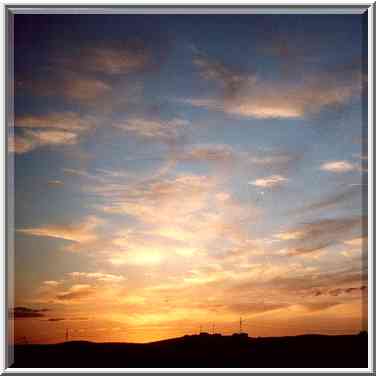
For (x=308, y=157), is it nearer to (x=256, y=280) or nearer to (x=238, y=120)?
(x=238, y=120)

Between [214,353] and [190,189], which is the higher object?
[190,189]

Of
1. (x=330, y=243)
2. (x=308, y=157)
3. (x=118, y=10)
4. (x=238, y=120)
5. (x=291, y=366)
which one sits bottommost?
(x=291, y=366)

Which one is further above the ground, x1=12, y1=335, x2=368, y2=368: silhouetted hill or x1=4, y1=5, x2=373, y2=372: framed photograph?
x1=4, y1=5, x2=373, y2=372: framed photograph

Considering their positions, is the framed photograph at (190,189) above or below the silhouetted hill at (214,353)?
above

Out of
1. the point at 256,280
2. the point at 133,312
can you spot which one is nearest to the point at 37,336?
the point at 133,312

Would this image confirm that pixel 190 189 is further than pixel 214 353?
Yes
